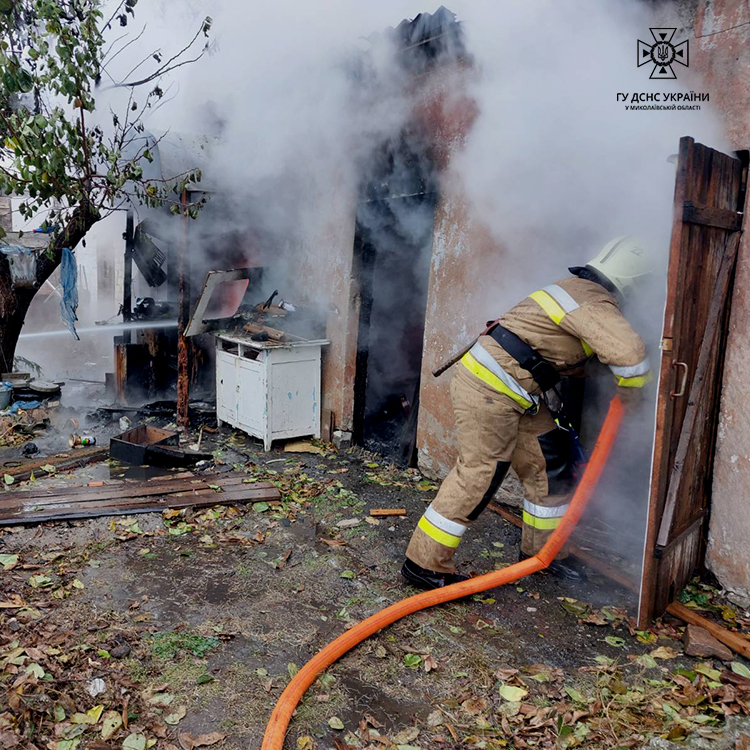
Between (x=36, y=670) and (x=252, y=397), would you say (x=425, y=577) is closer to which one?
(x=36, y=670)

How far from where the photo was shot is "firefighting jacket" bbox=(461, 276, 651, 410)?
348 cm

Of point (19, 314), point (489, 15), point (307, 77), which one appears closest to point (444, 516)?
point (489, 15)

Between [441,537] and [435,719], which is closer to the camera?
[435,719]

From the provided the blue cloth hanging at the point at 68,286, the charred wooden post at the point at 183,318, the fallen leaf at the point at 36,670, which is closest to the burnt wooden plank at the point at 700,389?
the fallen leaf at the point at 36,670

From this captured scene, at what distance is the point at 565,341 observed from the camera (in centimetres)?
383

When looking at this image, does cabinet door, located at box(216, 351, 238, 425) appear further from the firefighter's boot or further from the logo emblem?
the logo emblem

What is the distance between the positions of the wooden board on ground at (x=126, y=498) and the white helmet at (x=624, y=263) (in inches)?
135

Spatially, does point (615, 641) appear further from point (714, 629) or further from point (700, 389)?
point (700, 389)

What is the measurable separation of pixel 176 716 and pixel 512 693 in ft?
5.33

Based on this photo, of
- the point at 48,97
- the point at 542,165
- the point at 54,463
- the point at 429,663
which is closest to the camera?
the point at 429,663

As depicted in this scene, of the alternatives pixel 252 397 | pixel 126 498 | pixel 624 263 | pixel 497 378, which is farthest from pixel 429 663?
pixel 252 397

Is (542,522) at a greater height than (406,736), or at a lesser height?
greater

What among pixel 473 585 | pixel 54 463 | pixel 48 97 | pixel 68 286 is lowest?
pixel 54 463

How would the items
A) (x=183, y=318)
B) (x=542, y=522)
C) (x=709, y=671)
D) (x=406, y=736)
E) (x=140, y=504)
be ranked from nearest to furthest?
(x=406, y=736) → (x=709, y=671) → (x=542, y=522) → (x=140, y=504) → (x=183, y=318)
